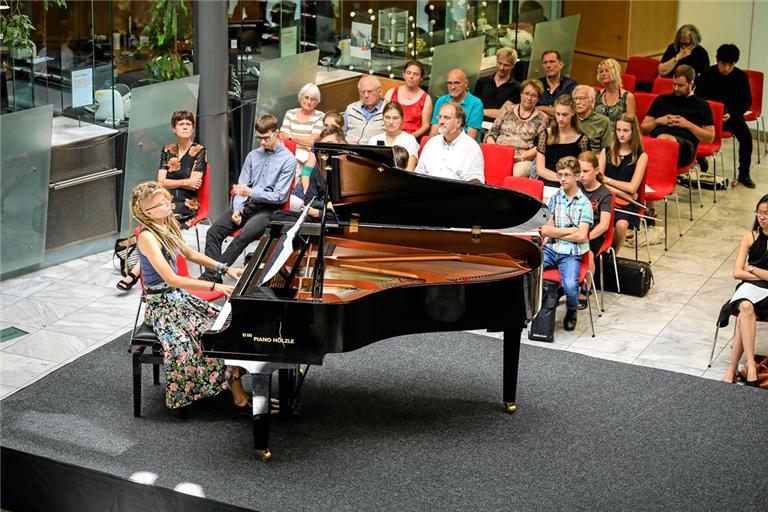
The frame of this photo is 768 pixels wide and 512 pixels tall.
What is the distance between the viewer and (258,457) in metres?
5.79

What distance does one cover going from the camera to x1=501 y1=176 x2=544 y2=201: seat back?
778cm

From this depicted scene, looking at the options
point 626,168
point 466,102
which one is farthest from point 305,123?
point 626,168

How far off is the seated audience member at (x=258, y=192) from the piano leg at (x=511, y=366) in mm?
2509

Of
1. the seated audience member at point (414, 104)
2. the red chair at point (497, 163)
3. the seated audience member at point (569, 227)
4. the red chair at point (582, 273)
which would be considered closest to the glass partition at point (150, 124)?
the seated audience member at point (414, 104)

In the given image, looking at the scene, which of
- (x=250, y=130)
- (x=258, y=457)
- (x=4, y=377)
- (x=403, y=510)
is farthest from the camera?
(x=250, y=130)

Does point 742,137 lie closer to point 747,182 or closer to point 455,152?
point 747,182

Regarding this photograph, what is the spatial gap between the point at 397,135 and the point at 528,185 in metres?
1.20

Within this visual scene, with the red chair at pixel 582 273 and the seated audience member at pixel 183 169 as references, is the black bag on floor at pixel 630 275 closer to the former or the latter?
the red chair at pixel 582 273

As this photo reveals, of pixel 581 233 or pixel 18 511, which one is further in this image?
pixel 581 233

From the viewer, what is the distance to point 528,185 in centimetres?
781

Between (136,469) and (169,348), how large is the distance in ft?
2.05

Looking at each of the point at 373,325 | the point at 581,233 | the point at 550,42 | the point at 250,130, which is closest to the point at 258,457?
the point at 373,325

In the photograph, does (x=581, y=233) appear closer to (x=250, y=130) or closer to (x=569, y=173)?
(x=569, y=173)

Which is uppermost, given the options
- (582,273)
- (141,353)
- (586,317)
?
(582,273)
